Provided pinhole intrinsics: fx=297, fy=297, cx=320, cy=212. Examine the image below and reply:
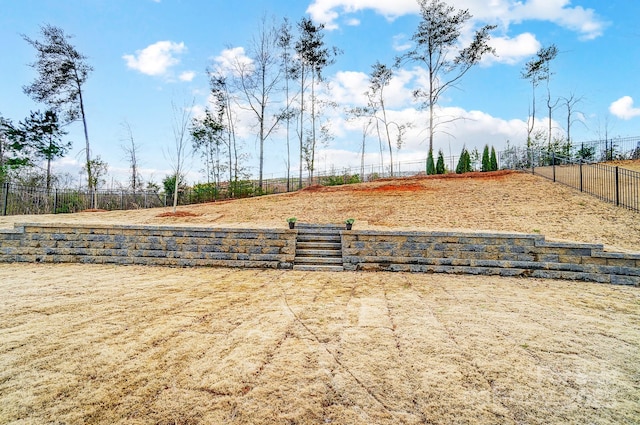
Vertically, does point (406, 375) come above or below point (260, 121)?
below

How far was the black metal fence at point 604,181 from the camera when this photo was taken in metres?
9.03

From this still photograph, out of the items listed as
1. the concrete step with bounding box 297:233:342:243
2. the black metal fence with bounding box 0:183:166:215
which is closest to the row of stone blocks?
the concrete step with bounding box 297:233:342:243

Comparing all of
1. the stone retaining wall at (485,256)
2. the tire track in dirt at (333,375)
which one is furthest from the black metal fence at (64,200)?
the tire track in dirt at (333,375)

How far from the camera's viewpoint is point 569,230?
7.42 meters

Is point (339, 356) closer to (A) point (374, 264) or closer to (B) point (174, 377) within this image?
(B) point (174, 377)

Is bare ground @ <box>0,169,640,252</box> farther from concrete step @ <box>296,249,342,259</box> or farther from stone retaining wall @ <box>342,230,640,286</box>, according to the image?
concrete step @ <box>296,249,342,259</box>

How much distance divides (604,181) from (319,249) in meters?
11.5

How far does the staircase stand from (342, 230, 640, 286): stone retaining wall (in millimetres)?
384

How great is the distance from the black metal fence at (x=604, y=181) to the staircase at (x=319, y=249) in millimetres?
8714

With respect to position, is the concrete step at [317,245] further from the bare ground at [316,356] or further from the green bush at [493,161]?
the green bush at [493,161]

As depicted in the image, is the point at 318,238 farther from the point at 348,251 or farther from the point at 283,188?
the point at 283,188

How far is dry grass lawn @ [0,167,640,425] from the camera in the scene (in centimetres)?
181

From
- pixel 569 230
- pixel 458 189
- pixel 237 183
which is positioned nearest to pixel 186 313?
pixel 569 230

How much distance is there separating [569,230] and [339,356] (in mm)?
7897
